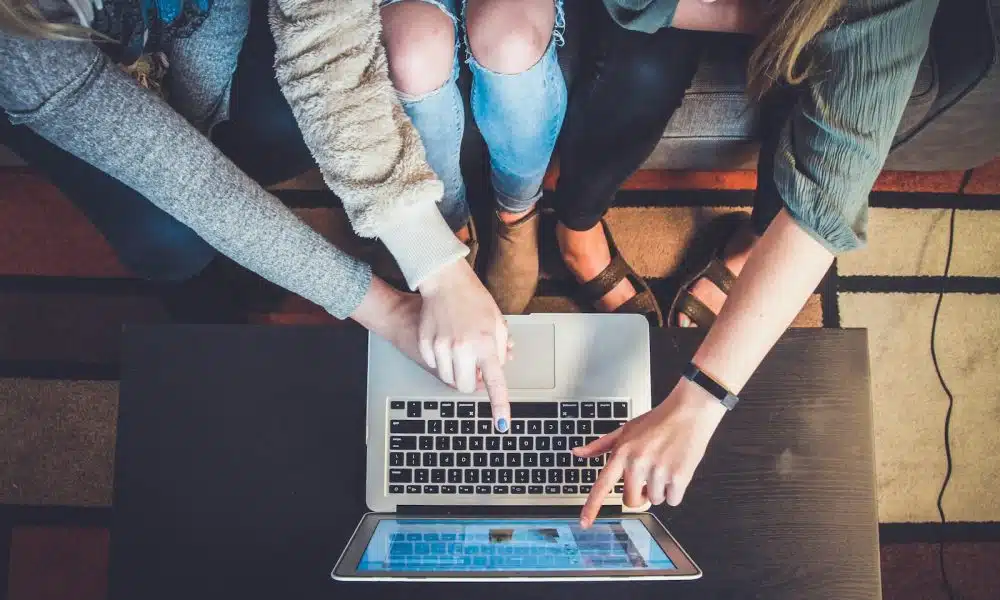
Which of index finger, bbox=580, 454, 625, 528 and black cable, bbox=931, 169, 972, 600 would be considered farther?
black cable, bbox=931, 169, 972, 600

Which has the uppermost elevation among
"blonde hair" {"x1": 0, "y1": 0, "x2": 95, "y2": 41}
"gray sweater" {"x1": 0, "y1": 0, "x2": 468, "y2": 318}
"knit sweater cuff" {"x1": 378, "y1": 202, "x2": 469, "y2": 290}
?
"blonde hair" {"x1": 0, "y1": 0, "x2": 95, "y2": 41}

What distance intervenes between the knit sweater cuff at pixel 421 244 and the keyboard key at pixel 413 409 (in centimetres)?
13

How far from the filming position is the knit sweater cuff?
695mm

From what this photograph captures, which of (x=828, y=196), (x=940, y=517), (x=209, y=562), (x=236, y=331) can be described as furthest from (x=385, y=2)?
(x=940, y=517)

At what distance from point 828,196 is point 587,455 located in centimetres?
37

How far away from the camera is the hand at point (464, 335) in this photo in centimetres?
67

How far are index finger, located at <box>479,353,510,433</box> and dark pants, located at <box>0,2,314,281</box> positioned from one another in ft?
1.57

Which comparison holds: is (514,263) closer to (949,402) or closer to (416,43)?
(416,43)

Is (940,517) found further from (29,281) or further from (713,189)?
(29,281)

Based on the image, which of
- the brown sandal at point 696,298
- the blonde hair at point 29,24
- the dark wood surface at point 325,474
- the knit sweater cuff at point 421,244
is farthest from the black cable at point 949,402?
the blonde hair at point 29,24

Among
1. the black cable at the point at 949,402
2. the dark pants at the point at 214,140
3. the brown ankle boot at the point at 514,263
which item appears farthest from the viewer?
the black cable at the point at 949,402

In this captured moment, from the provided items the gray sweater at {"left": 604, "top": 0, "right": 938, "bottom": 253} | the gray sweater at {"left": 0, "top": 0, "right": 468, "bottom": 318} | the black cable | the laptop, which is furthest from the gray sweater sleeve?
the black cable

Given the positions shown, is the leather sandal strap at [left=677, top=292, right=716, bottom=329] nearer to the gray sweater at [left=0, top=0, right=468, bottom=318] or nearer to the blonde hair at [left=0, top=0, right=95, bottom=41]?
the gray sweater at [left=0, top=0, right=468, bottom=318]

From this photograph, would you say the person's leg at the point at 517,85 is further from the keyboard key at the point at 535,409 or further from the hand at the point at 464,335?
the keyboard key at the point at 535,409
